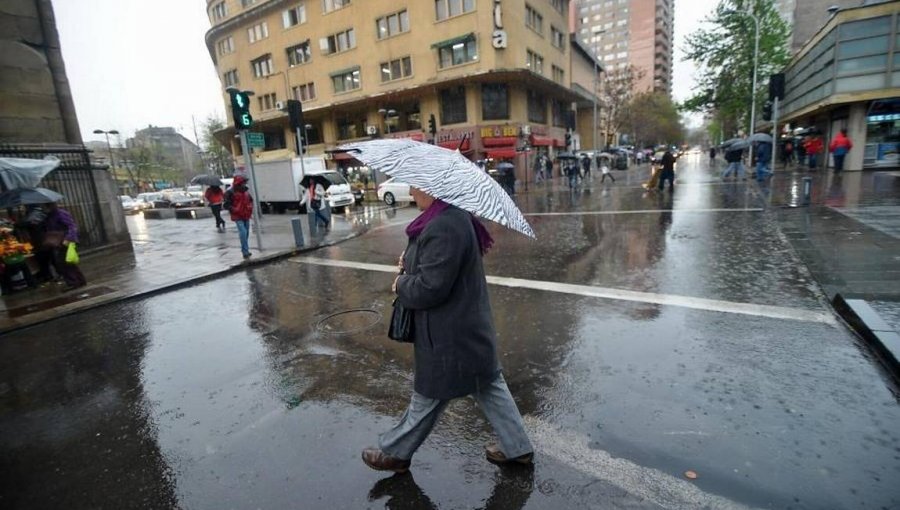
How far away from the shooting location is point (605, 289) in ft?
20.4

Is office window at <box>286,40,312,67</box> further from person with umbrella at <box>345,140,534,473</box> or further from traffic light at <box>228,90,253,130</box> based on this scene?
person with umbrella at <box>345,140,534,473</box>

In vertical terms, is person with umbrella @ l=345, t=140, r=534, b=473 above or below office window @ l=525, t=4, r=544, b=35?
below

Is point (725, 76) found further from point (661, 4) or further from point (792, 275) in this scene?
point (661, 4)

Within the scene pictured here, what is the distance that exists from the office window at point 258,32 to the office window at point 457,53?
62.3 feet

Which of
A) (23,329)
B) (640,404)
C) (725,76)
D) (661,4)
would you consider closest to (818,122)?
(725,76)

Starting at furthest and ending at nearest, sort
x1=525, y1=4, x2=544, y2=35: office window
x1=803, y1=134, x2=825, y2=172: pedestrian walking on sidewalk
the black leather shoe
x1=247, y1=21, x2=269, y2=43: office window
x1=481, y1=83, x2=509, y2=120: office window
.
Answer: x1=247, y1=21, x2=269, y2=43: office window
x1=525, y1=4, x2=544, y2=35: office window
x1=481, y1=83, x2=509, y2=120: office window
x1=803, y1=134, x2=825, y2=172: pedestrian walking on sidewalk
the black leather shoe

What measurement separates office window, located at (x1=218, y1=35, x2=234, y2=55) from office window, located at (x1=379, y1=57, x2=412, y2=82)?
19.9 meters

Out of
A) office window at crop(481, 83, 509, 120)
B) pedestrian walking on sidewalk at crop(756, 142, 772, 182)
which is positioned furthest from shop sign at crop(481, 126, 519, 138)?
pedestrian walking on sidewalk at crop(756, 142, 772, 182)

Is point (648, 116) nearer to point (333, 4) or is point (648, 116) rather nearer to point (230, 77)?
point (333, 4)

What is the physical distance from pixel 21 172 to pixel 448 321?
34.1 ft

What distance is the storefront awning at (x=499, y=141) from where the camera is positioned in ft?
99.6

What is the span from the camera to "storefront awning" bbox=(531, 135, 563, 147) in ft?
108

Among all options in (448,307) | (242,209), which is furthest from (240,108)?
(448,307)

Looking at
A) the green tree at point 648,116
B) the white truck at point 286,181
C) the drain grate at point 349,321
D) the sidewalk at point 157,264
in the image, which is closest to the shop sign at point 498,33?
the white truck at point 286,181
